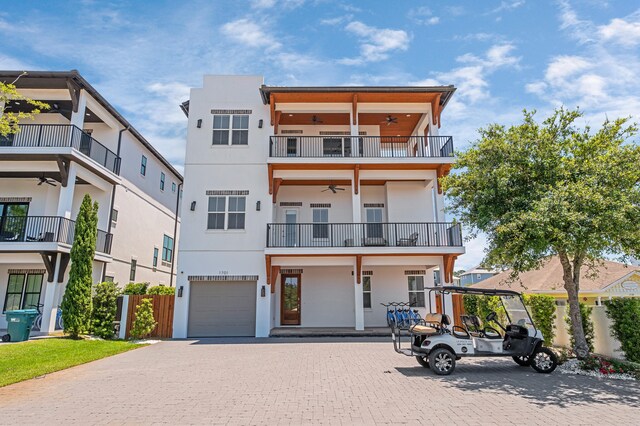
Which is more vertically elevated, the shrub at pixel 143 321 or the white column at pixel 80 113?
the white column at pixel 80 113

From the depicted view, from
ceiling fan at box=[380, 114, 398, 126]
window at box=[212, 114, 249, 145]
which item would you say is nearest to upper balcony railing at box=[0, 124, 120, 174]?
window at box=[212, 114, 249, 145]

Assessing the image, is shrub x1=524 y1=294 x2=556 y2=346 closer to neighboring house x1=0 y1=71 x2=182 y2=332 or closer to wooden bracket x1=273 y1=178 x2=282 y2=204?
wooden bracket x1=273 y1=178 x2=282 y2=204

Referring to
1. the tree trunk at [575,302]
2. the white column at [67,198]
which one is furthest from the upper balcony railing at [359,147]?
the white column at [67,198]

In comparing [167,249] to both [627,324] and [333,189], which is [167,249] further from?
[627,324]

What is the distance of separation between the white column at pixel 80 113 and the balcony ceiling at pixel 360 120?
9153 mm

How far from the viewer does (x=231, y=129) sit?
669 inches

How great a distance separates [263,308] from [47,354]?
24.1ft

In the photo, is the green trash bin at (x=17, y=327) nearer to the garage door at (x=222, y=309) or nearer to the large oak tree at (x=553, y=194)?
the garage door at (x=222, y=309)

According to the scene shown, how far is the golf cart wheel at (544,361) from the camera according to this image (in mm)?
8609

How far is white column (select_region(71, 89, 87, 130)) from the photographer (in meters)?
16.3

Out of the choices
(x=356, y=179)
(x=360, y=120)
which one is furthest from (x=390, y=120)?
(x=356, y=179)

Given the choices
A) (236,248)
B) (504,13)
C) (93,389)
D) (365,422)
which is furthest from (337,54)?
(93,389)

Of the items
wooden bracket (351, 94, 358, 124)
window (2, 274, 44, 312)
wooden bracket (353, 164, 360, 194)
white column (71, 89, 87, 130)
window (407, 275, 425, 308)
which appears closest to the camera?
wooden bracket (353, 164, 360, 194)

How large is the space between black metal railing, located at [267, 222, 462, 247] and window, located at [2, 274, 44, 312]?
458 inches
